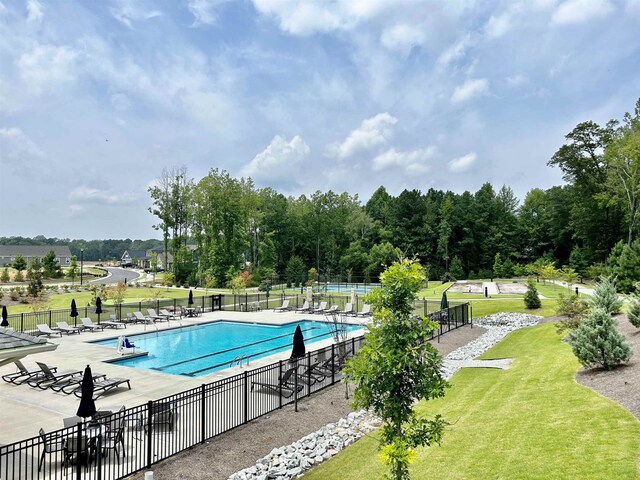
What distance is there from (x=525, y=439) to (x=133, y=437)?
26.3ft

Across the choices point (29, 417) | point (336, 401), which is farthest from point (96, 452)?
point (336, 401)

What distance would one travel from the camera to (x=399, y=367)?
16.1 ft

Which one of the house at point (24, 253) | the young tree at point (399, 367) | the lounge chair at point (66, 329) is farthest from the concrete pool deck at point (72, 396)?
the house at point (24, 253)

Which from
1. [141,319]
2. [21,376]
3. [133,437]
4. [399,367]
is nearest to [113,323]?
[141,319]

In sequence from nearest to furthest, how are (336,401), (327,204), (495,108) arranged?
(336,401), (495,108), (327,204)

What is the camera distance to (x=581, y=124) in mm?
51969

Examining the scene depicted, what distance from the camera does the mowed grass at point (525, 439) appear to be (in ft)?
20.9

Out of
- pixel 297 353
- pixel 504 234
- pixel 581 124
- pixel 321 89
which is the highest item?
pixel 581 124

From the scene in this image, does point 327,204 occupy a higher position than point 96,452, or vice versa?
point 327,204

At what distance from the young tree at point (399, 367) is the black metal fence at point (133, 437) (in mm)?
4900

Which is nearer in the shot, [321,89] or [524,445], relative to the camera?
[524,445]

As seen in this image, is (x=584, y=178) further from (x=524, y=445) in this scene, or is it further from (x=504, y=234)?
(x=524, y=445)

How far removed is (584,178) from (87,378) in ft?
199

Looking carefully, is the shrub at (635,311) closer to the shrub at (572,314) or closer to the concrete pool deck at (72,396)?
the shrub at (572,314)
